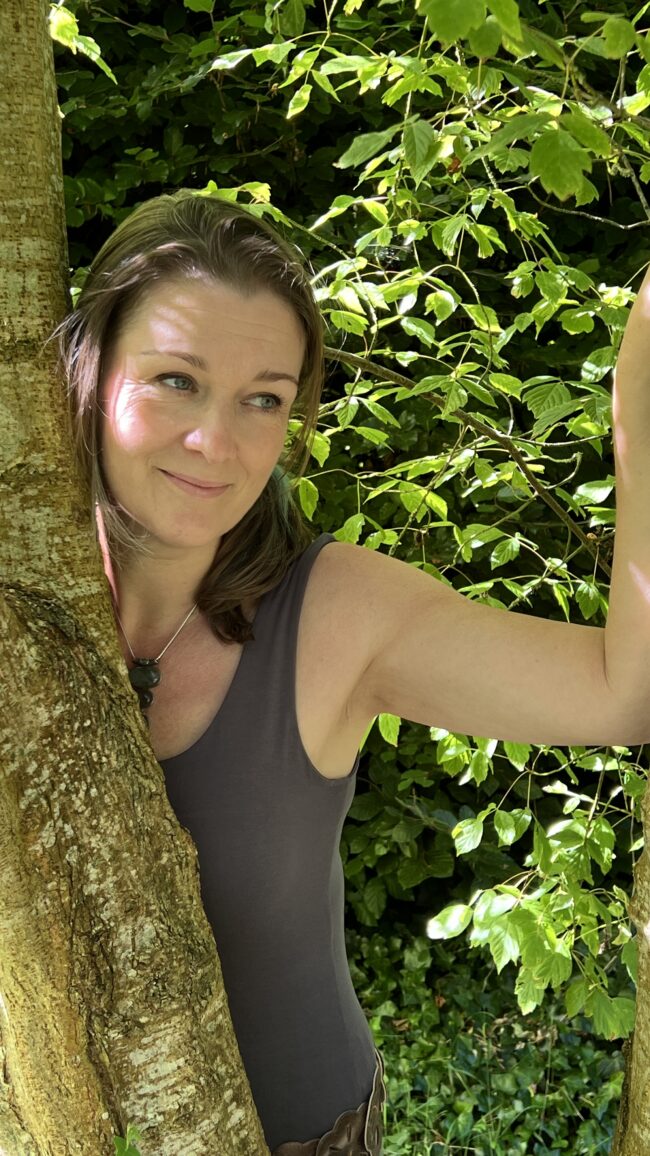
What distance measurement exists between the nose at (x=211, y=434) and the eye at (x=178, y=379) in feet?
0.13

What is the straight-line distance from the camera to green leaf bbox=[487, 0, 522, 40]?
103 centimetres

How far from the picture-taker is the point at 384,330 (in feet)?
13.2

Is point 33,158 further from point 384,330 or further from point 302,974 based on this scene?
point 384,330

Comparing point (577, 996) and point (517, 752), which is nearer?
point (577, 996)

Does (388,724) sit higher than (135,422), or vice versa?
(135,422)

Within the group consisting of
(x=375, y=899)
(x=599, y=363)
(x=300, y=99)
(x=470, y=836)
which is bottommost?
(x=375, y=899)

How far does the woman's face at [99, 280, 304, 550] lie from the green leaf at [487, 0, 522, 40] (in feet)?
1.89

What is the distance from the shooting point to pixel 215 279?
1538 mm

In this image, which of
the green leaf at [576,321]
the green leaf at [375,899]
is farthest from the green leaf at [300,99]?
the green leaf at [375,899]

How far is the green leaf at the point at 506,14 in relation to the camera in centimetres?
103

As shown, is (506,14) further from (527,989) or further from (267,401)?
(527,989)

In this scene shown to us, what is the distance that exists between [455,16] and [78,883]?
866 mm

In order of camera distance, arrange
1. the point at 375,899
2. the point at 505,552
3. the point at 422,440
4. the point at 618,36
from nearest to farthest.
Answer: the point at 618,36 < the point at 505,552 < the point at 422,440 < the point at 375,899

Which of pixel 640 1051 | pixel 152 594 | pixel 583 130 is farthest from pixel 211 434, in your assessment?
pixel 640 1051
